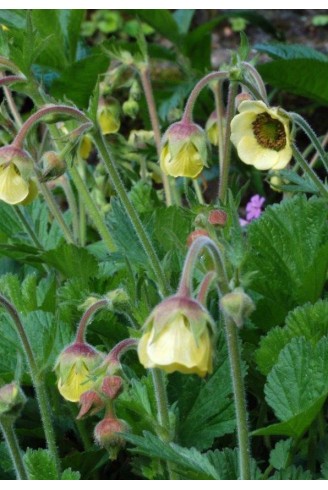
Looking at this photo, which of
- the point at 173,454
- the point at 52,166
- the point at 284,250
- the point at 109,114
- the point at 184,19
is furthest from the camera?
the point at 184,19

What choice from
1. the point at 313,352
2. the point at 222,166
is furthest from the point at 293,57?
the point at 313,352

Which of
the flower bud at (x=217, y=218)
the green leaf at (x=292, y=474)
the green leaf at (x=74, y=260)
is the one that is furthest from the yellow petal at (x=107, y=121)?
the green leaf at (x=292, y=474)

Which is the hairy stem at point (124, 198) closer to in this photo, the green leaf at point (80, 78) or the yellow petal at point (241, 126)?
the yellow petal at point (241, 126)

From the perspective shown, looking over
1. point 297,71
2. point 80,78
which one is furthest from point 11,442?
point 297,71

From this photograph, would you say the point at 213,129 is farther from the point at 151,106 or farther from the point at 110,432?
the point at 110,432

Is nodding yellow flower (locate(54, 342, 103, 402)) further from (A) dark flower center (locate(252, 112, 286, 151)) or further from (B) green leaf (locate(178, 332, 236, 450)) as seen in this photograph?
(A) dark flower center (locate(252, 112, 286, 151))

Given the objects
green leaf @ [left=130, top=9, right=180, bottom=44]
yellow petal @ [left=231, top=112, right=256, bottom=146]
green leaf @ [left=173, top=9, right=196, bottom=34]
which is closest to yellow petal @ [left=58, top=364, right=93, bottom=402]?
yellow petal @ [left=231, top=112, right=256, bottom=146]
